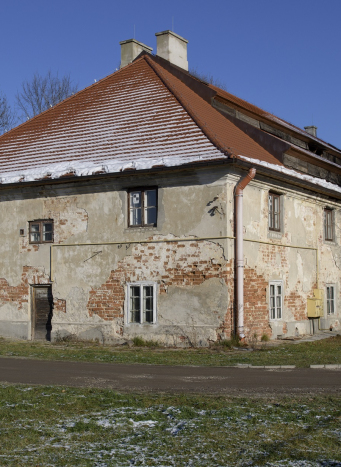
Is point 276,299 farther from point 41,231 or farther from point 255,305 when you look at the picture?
point 41,231

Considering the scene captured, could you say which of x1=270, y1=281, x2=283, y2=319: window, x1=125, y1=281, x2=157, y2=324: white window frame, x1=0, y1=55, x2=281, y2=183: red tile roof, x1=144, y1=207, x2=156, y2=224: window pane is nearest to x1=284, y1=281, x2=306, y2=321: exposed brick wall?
x1=270, y1=281, x2=283, y2=319: window

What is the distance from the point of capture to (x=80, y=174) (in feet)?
A: 57.3

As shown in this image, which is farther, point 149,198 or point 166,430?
point 149,198

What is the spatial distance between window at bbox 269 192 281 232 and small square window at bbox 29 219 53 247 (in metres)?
6.33

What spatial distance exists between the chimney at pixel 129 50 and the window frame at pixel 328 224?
29.9 feet

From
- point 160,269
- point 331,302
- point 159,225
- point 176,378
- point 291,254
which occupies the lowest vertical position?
point 176,378

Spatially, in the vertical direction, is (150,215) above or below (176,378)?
above

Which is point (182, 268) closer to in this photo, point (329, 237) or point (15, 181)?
point (15, 181)

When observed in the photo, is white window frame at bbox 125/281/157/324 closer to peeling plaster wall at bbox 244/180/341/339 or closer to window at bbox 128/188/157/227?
window at bbox 128/188/157/227

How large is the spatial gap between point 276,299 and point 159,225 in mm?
4002

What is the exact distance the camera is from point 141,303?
55.2ft

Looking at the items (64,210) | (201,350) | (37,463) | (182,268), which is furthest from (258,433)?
(64,210)

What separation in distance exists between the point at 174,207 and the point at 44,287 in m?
4.89

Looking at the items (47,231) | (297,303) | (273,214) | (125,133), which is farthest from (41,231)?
(297,303)
